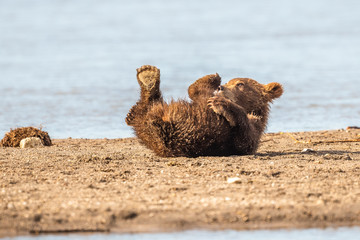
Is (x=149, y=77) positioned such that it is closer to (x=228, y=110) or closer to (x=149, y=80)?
(x=149, y=80)

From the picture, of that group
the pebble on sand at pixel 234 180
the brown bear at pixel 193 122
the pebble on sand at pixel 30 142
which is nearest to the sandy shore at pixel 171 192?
the pebble on sand at pixel 234 180

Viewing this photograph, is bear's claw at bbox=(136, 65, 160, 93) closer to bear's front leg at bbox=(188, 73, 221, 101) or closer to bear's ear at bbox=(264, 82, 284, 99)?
bear's front leg at bbox=(188, 73, 221, 101)

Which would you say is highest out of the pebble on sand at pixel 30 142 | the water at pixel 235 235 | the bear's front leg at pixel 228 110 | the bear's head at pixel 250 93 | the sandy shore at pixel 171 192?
the bear's head at pixel 250 93

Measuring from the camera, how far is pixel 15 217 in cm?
473

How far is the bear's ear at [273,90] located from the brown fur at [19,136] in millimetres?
2971

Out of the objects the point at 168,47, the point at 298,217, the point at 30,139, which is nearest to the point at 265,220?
the point at 298,217

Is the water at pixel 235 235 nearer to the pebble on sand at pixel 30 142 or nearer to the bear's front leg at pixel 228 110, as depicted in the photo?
the bear's front leg at pixel 228 110

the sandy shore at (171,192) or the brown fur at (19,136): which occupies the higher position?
the brown fur at (19,136)

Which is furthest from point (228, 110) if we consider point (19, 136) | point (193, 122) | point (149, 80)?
point (19, 136)

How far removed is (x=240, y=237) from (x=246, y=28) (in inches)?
961

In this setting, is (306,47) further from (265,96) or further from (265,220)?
(265,220)

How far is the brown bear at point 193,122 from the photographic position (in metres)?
6.90

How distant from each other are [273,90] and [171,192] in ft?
11.3

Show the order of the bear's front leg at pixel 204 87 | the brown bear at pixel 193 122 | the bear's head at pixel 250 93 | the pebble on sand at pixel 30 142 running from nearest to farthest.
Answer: the brown bear at pixel 193 122 < the bear's front leg at pixel 204 87 < the bear's head at pixel 250 93 < the pebble on sand at pixel 30 142
